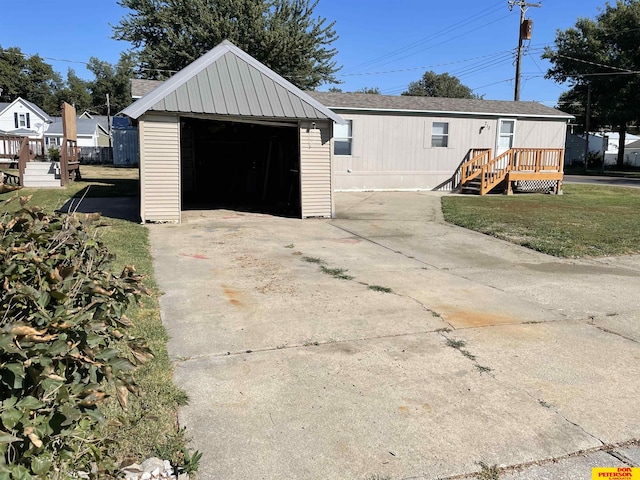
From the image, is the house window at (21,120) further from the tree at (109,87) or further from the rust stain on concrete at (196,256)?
the rust stain on concrete at (196,256)

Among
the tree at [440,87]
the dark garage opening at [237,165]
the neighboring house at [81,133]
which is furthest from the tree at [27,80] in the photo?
the dark garage opening at [237,165]

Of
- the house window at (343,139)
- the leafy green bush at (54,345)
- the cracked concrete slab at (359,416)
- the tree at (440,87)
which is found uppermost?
the tree at (440,87)

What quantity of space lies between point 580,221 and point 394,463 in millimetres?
11074

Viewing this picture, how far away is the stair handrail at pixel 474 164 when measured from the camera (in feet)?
62.6

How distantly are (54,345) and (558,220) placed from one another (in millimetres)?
12243

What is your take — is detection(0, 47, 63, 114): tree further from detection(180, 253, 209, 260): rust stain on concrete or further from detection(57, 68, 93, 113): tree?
detection(180, 253, 209, 260): rust stain on concrete

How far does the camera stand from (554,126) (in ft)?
70.0

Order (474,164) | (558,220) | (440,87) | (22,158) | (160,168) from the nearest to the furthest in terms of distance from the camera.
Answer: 1. (160,168)
2. (558,220)
3. (22,158)
4. (474,164)
5. (440,87)

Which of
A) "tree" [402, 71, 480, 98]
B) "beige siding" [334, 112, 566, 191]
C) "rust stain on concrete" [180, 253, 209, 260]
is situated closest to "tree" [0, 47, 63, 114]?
"tree" [402, 71, 480, 98]

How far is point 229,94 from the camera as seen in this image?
11.0 meters

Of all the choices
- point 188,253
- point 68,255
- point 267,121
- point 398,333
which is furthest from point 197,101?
point 68,255

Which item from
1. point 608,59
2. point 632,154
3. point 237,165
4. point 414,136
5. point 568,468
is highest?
point 608,59

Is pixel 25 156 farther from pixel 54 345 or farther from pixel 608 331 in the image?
pixel 54 345

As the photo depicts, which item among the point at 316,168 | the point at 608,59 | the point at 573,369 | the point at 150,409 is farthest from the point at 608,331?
the point at 608,59
